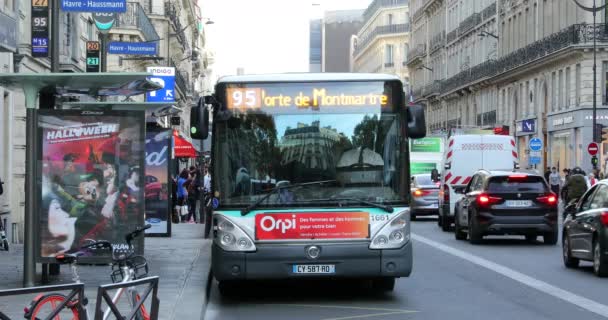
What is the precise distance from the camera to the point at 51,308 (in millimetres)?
7012

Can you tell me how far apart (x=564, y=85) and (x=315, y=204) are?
153 ft

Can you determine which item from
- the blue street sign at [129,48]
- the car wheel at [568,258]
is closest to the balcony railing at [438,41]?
the blue street sign at [129,48]

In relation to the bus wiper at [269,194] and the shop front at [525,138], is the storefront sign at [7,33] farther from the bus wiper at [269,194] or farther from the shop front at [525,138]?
the shop front at [525,138]

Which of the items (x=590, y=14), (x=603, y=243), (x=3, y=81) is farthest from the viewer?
(x=590, y=14)

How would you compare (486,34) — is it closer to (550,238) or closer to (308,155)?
(550,238)

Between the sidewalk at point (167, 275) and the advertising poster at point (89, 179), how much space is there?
656 millimetres

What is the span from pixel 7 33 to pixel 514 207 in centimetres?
1416

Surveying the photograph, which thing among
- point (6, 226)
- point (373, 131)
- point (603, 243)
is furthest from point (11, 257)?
point (603, 243)

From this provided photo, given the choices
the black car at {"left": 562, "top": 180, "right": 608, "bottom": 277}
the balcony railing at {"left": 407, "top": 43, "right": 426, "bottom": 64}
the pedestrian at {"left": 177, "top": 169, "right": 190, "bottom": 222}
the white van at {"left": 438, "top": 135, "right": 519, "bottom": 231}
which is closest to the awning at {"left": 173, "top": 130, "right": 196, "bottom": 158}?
the pedestrian at {"left": 177, "top": 169, "right": 190, "bottom": 222}

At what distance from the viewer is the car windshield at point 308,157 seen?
14.3 m

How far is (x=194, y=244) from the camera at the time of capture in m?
24.8

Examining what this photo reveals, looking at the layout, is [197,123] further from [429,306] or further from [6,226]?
[6,226]

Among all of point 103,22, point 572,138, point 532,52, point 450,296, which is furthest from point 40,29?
point 532,52

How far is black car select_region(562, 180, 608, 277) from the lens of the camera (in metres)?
17.7
